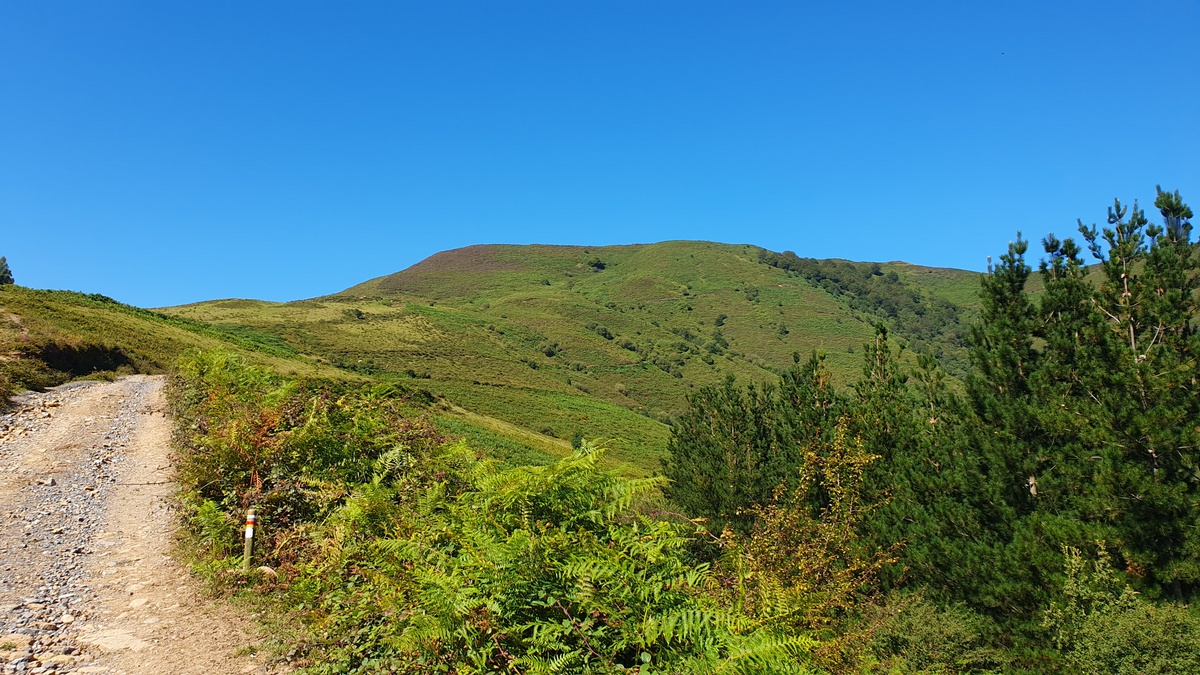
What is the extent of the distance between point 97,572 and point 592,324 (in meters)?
120

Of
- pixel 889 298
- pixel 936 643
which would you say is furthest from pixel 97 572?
pixel 889 298

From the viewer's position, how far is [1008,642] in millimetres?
13328

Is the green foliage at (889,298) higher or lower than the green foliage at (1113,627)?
higher

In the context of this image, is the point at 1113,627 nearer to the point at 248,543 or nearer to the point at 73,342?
the point at 248,543

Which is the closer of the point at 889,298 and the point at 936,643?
the point at 936,643

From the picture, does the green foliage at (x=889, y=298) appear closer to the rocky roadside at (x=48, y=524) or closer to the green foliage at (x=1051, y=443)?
the green foliage at (x=1051, y=443)

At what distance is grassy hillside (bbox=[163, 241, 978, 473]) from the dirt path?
32521 millimetres

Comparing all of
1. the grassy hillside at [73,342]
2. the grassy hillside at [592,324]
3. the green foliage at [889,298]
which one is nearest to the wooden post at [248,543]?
the grassy hillside at [73,342]

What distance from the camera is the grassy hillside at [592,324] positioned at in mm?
71188

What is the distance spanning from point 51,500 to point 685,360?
4186 inches

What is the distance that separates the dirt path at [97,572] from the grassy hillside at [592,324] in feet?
107

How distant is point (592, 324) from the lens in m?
127

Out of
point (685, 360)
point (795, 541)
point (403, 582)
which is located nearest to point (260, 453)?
point (403, 582)

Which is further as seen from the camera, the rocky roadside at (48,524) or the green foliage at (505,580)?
the rocky roadside at (48,524)
